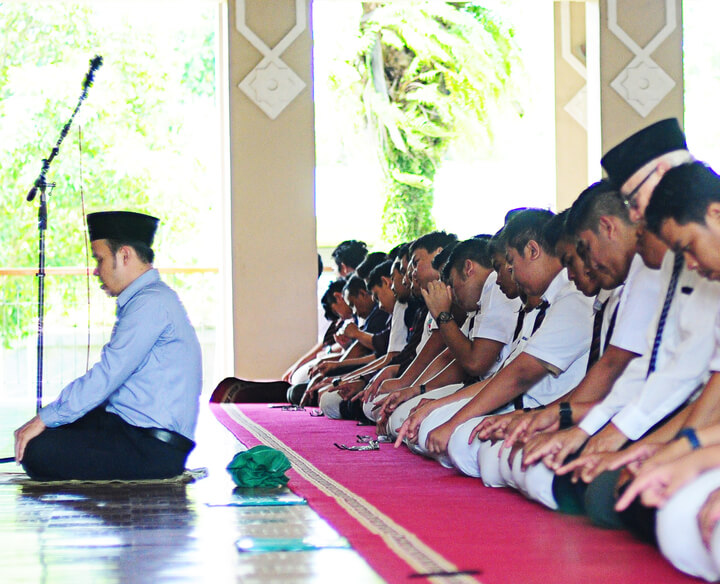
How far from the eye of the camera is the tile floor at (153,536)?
2.23 m

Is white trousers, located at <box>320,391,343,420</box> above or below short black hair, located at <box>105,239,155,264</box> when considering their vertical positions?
below

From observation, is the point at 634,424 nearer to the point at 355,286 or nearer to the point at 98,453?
the point at 98,453

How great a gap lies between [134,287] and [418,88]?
9614mm

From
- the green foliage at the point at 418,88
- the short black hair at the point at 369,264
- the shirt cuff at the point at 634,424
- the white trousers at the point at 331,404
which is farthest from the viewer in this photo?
the green foliage at the point at 418,88

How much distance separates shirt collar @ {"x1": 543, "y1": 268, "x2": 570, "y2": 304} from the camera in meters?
3.65

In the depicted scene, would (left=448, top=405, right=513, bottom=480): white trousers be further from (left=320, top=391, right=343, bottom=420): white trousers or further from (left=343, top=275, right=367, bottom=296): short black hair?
(left=343, top=275, right=367, bottom=296): short black hair

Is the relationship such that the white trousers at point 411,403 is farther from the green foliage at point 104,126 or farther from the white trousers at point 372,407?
the green foliage at point 104,126

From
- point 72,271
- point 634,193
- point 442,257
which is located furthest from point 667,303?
point 72,271

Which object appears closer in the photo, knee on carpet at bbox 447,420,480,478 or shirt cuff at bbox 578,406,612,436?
shirt cuff at bbox 578,406,612,436

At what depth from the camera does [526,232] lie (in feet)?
12.0

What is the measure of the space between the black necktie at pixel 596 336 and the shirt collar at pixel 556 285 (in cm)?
26

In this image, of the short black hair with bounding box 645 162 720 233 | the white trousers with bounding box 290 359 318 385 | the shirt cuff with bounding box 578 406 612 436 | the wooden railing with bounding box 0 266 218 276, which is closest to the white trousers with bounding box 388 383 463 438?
the shirt cuff with bounding box 578 406 612 436

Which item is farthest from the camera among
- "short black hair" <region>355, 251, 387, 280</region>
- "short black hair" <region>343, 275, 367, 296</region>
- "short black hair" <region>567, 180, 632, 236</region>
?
"short black hair" <region>355, 251, 387, 280</region>

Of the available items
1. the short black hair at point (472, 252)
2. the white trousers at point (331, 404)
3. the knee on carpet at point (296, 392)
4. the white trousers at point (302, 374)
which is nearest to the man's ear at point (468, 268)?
the short black hair at point (472, 252)
